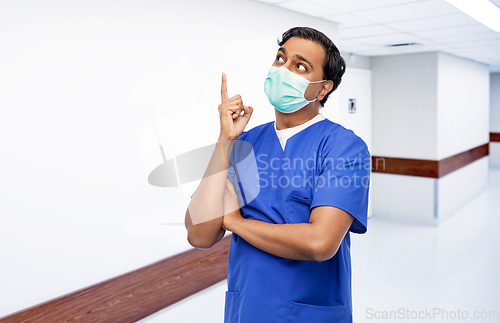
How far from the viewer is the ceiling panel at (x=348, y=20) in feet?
12.8

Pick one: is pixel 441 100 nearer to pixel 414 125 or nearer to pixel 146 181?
pixel 414 125

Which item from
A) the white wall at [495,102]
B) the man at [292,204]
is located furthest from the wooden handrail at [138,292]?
the white wall at [495,102]

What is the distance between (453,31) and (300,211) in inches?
170

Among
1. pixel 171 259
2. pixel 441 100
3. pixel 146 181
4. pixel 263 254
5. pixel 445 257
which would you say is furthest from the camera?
pixel 441 100

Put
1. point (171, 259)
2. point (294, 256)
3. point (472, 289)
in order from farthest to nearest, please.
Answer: point (472, 289), point (171, 259), point (294, 256)

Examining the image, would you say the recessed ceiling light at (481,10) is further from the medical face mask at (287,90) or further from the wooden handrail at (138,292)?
the wooden handrail at (138,292)

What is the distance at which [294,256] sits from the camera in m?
1.19

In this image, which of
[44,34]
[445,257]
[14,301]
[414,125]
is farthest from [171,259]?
[414,125]

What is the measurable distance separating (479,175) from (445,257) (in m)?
4.30

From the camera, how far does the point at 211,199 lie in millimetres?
1253

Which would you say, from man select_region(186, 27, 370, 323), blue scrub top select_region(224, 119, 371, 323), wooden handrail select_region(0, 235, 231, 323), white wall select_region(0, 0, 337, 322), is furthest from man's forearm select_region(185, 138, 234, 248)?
wooden handrail select_region(0, 235, 231, 323)

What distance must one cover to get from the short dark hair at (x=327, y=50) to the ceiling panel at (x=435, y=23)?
123 inches

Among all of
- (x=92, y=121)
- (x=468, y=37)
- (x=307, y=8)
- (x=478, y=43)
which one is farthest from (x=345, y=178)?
(x=478, y=43)

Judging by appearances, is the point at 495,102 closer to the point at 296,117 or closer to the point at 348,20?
the point at 348,20
